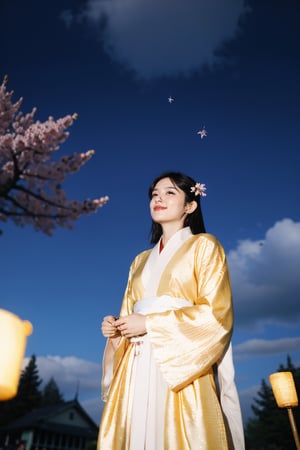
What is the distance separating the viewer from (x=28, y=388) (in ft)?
134

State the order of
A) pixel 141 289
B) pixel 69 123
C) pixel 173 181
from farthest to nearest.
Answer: pixel 69 123, pixel 173 181, pixel 141 289

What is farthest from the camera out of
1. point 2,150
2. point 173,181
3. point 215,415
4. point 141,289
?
point 2,150

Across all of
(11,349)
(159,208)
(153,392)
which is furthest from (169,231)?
(11,349)

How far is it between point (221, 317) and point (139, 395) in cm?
59

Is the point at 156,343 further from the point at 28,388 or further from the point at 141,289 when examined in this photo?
the point at 28,388

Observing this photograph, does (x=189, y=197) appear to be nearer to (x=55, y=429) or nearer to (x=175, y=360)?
(x=175, y=360)

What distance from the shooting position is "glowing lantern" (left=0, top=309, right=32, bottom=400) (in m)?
0.83

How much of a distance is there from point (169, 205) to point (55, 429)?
3166 centimetres

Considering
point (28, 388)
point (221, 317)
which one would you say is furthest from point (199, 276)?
point (28, 388)

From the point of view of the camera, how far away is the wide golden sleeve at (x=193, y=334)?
5.61 ft

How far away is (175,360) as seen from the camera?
5.69 feet

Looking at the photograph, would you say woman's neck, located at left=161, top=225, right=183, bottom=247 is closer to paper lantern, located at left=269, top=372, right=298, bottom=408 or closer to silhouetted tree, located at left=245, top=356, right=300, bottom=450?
paper lantern, located at left=269, top=372, right=298, bottom=408

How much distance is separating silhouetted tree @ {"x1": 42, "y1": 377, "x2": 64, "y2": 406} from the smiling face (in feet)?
183

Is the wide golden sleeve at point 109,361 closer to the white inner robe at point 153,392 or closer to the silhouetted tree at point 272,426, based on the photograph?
the white inner robe at point 153,392
